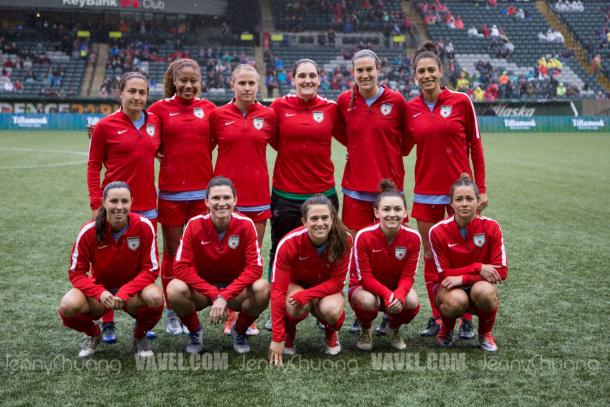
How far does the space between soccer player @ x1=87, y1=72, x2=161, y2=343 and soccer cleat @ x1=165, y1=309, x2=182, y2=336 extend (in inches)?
6.5

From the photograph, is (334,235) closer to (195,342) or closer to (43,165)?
(195,342)

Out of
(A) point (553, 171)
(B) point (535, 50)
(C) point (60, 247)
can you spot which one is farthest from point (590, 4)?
(C) point (60, 247)

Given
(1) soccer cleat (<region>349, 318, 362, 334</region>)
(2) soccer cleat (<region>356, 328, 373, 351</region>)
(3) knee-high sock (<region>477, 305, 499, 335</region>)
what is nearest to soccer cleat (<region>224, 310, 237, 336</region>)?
(1) soccer cleat (<region>349, 318, 362, 334</region>)

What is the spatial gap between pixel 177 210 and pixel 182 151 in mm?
424

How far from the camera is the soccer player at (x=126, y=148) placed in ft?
14.3

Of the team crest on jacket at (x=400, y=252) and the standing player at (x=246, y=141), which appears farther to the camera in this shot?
the standing player at (x=246, y=141)

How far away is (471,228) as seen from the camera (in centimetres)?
427

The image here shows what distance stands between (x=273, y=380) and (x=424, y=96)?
2.20 metres

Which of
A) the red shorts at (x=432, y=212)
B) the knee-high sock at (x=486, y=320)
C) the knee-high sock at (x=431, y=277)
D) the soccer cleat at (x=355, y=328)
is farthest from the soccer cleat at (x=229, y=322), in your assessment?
the knee-high sock at (x=486, y=320)

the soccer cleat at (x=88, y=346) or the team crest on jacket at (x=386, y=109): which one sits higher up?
the team crest on jacket at (x=386, y=109)

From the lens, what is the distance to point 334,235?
13.5 feet

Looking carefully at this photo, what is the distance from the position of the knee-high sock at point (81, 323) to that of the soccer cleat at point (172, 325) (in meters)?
0.61

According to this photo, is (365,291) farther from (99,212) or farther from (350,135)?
(99,212)

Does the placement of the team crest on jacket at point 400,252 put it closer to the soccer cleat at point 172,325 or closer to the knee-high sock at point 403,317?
the knee-high sock at point 403,317
